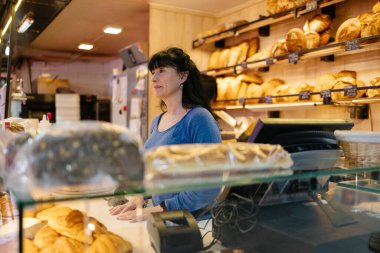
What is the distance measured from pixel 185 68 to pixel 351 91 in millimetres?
1171

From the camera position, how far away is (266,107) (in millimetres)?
3146

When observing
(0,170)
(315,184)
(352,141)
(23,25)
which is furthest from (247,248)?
(23,25)

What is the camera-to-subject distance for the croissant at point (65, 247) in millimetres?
771

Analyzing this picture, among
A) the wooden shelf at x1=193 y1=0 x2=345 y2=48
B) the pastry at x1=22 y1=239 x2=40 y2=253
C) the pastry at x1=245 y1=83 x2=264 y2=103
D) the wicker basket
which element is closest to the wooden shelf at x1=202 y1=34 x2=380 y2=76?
the pastry at x1=245 y1=83 x2=264 y2=103

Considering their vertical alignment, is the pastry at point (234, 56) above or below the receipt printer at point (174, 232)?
above

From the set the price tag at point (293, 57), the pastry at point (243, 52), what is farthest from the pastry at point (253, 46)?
the price tag at point (293, 57)

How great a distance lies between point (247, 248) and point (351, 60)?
7.72 ft

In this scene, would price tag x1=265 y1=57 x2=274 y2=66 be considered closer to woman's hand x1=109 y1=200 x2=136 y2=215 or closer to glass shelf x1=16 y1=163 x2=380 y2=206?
glass shelf x1=16 y1=163 x2=380 y2=206

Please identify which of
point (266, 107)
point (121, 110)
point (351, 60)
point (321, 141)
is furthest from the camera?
point (121, 110)

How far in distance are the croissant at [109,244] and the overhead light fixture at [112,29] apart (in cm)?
409

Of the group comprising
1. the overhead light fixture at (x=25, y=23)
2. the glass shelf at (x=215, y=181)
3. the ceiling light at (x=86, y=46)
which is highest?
the ceiling light at (x=86, y=46)

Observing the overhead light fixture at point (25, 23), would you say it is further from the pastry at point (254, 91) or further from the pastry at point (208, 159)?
the pastry at point (208, 159)

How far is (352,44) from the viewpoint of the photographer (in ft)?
7.70

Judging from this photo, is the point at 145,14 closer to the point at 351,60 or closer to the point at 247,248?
the point at 351,60
